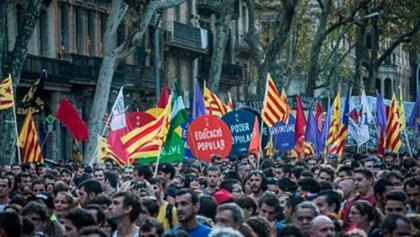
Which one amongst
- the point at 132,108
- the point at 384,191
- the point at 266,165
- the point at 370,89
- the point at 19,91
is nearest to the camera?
the point at 384,191

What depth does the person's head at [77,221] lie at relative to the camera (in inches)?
444

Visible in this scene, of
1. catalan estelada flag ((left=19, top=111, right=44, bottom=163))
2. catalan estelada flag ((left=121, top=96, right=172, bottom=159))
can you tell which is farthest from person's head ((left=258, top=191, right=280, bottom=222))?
catalan estelada flag ((left=19, top=111, right=44, bottom=163))

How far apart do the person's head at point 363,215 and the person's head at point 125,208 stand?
6.22 feet

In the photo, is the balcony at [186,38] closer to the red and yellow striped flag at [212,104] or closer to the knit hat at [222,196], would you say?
the red and yellow striped flag at [212,104]

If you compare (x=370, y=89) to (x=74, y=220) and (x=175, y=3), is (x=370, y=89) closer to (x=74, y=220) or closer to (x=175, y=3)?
(x=175, y=3)

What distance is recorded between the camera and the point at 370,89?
179 ft

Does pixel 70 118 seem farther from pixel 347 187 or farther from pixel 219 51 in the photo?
pixel 219 51

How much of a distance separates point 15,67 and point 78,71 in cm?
1689

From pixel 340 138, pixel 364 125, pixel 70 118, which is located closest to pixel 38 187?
pixel 70 118

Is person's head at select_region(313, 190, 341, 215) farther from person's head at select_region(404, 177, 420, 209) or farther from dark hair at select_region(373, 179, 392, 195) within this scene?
person's head at select_region(404, 177, 420, 209)

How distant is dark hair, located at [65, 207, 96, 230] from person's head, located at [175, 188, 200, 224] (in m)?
0.79

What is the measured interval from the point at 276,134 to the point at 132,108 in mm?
18871

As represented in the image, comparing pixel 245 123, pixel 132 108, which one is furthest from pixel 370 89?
pixel 245 123

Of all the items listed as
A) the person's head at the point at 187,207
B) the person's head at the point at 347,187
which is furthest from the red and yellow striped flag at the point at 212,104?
the person's head at the point at 187,207
